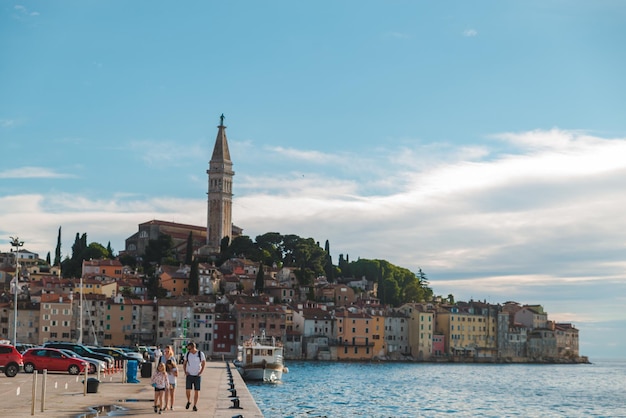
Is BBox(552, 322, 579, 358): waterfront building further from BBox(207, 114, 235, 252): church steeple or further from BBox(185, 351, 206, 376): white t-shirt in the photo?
BBox(185, 351, 206, 376): white t-shirt

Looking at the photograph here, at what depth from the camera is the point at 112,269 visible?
135 metres

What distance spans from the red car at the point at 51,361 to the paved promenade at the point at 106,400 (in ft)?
7.95

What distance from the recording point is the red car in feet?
123

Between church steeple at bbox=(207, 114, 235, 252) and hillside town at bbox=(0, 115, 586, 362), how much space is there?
207mm

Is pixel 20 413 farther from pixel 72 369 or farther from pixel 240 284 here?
pixel 240 284

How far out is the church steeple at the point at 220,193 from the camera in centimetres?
16512

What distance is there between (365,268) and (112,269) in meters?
44.8

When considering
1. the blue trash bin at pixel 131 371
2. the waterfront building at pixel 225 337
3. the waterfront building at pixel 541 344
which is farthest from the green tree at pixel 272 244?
the blue trash bin at pixel 131 371

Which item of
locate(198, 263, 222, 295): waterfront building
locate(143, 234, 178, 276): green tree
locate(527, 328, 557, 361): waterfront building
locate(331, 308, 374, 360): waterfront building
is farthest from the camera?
locate(143, 234, 178, 276): green tree

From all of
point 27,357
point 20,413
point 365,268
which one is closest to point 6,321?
point 365,268

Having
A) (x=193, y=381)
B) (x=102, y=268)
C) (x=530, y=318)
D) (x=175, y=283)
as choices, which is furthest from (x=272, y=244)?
(x=193, y=381)

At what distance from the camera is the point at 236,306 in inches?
4692

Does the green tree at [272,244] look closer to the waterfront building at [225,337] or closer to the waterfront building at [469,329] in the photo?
the waterfront building at [469,329]

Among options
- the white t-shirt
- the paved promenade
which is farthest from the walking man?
the paved promenade
